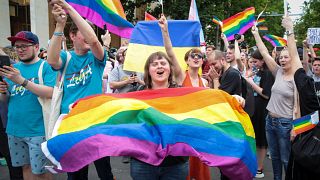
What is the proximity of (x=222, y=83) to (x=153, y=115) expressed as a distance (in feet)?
6.99

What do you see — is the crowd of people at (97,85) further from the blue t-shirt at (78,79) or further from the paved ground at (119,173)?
the paved ground at (119,173)

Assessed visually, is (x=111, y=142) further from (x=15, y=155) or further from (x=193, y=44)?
(x=193, y=44)

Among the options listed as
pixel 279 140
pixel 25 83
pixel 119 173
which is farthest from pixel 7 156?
pixel 279 140

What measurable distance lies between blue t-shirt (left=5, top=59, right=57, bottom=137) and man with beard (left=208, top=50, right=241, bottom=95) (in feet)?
7.18

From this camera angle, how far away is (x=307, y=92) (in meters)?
3.65

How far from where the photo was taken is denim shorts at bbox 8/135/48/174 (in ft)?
12.7

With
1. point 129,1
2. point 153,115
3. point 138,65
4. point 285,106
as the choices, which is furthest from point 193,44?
point 129,1

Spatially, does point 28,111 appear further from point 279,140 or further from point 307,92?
point 279,140

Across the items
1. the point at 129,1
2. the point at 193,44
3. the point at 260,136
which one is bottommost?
the point at 260,136

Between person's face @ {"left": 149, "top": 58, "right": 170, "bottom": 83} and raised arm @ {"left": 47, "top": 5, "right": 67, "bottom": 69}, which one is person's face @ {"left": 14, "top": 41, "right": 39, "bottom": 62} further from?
person's face @ {"left": 149, "top": 58, "right": 170, "bottom": 83}

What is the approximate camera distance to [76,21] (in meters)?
3.28

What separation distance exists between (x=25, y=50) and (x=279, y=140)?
327 centimetres

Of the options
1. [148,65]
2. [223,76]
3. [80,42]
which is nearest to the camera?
[148,65]

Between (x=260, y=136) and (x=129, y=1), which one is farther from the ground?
(x=129, y=1)
